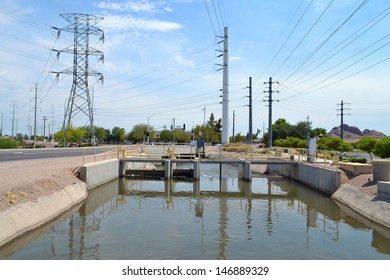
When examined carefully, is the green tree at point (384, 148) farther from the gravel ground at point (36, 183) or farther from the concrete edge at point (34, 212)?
the concrete edge at point (34, 212)

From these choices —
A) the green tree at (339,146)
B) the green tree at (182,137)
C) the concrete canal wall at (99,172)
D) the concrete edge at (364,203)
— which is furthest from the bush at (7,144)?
the green tree at (182,137)

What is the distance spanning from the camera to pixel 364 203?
20469 mm

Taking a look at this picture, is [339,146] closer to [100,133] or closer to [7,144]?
[7,144]

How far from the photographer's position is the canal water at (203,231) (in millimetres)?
12961

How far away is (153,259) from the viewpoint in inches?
476

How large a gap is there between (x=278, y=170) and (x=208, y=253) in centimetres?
3334

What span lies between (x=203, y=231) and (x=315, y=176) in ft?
57.8

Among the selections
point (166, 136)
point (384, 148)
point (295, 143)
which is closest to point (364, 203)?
point (384, 148)

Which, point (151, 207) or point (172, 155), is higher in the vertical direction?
point (172, 155)

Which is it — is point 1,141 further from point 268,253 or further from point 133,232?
point 268,253

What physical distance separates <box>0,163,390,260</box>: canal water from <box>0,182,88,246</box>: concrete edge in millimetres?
418

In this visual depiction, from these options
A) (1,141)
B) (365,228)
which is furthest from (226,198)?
(1,141)

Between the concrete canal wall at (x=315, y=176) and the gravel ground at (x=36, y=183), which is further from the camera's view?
the concrete canal wall at (x=315, y=176)

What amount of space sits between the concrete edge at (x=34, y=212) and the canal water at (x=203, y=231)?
0.42 meters
